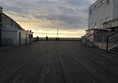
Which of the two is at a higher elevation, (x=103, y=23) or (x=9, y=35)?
(x=103, y=23)

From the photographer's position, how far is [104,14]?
49500 mm

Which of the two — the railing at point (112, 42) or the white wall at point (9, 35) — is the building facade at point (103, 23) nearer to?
the railing at point (112, 42)

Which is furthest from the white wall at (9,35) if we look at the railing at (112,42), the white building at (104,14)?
the railing at (112,42)

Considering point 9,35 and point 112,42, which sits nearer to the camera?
point 112,42

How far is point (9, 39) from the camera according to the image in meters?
41.1

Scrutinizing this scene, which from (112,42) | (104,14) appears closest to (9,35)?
(104,14)

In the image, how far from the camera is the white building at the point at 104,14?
37.5 meters

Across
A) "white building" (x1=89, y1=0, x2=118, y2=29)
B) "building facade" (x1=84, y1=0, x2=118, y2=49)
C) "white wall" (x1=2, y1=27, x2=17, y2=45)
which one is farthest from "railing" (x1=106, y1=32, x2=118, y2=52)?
"white wall" (x1=2, y1=27, x2=17, y2=45)

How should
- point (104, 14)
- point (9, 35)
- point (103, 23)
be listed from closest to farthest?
point (103, 23), point (9, 35), point (104, 14)

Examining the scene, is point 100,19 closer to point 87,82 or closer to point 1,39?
point 1,39

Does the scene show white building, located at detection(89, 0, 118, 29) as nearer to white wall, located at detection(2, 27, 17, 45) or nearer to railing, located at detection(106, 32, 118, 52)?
railing, located at detection(106, 32, 118, 52)

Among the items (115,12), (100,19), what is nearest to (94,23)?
(100,19)

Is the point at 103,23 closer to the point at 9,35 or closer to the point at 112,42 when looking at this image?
the point at 112,42

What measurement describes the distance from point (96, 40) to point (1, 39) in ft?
64.6
